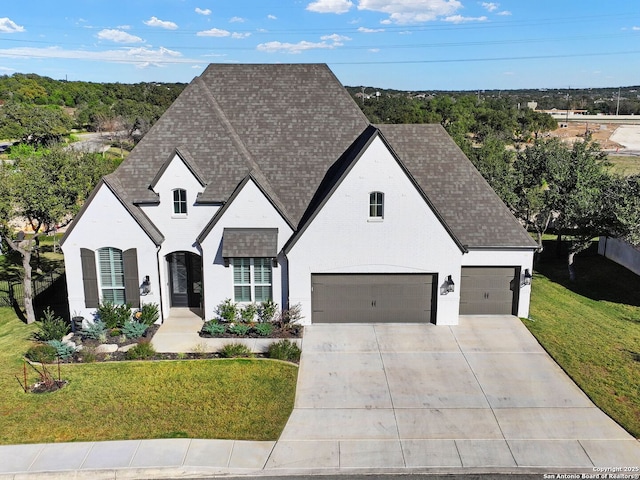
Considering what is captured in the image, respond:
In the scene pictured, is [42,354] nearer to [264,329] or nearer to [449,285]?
[264,329]

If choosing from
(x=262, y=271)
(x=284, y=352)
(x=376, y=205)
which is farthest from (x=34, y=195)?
(x=376, y=205)

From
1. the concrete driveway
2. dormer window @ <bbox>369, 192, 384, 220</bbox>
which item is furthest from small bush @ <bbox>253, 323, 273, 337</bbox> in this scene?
dormer window @ <bbox>369, 192, 384, 220</bbox>

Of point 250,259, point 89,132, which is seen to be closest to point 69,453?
point 250,259

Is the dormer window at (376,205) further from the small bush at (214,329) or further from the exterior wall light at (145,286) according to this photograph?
the exterior wall light at (145,286)

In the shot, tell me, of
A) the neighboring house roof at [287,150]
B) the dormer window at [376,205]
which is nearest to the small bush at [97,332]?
the neighboring house roof at [287,150]

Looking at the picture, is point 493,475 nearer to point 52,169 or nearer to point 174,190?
point 174,190
